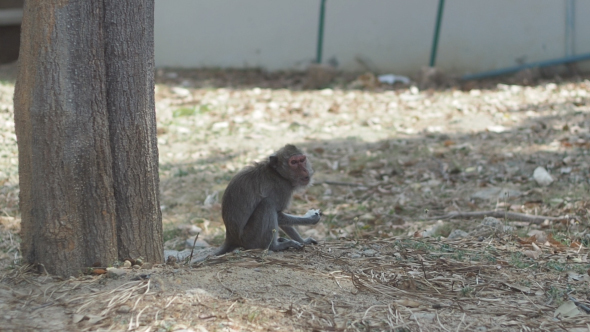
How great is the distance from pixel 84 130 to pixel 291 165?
2079 millimetres

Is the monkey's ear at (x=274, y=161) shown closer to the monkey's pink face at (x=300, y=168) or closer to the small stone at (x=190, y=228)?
the monkey's pink face at (x=300, y=168)

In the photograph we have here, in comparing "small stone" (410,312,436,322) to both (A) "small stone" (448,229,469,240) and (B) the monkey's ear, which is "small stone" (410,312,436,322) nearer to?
(A) "small stone" (448,229,469,240)

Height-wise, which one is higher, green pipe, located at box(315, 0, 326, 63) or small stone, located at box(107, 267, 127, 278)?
green pipe, located at box(315, 0, 326, 63)

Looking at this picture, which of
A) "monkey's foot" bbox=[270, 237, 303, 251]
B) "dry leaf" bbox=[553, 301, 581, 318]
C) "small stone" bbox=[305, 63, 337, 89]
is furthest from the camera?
"small stone" bbox=[305, 63, 337, 89]

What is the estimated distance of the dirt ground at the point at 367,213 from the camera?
3.44 m

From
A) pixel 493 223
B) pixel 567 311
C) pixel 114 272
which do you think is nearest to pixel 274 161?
pixel 114 272

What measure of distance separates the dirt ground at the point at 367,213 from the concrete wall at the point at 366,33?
0.67 metres

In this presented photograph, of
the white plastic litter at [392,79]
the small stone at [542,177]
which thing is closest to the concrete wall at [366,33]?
the white plastic litter at [392,79]

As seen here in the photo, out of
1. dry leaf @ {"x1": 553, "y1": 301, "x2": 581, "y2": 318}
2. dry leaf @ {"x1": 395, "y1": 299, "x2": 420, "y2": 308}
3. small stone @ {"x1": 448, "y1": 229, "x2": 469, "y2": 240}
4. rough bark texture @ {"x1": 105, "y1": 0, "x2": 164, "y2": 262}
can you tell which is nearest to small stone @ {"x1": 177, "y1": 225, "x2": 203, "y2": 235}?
rough bark texture @ {"x1": 105, "y1": 0, "x2": 164, "y2": 262}

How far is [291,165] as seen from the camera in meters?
5.34

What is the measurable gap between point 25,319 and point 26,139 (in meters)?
1.11

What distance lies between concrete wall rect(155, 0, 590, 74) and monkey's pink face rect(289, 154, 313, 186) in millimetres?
8772

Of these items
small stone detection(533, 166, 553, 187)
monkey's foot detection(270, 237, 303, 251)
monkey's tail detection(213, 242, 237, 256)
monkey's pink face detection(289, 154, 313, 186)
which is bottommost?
monkey's tail detection(213, 242, 237, 256)

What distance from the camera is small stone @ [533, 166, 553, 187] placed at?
6895 millimetres
